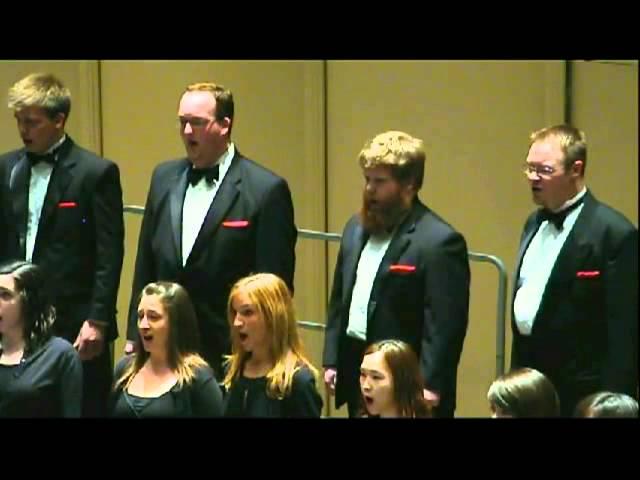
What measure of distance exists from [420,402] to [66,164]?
4.26ft

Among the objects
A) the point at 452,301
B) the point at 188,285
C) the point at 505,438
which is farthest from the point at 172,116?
the point at 505,438

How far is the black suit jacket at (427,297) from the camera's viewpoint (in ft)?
19.7

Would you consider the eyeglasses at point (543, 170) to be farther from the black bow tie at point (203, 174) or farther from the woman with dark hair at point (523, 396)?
the black bow tie at point (203, 174)

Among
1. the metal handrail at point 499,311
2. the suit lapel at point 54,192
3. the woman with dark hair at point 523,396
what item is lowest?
the woman with dark hair at point 523,396

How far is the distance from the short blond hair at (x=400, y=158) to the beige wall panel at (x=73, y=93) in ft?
2.93

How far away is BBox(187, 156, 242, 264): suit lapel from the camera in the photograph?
20.2 ft

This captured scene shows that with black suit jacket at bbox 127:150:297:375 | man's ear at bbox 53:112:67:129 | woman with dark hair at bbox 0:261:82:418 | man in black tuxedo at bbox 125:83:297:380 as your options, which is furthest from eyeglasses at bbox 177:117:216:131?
woman with dark hair at bbox 0:261:82:418

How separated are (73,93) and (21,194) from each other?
0.35 metres

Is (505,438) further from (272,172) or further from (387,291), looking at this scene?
(272,172)

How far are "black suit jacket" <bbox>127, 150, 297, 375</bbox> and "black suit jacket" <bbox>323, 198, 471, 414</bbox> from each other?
0.33 meters

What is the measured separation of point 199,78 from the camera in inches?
251

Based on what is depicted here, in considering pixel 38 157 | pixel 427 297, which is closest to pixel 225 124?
pixel 38 157

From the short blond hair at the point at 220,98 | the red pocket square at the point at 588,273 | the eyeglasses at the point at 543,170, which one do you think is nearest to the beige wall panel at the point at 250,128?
the short blond hair at the point at 220,98

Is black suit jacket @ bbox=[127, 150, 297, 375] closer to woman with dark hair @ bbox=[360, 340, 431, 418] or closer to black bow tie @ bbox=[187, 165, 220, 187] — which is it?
black bow tie @ bbox=[187, 165, 220, 187]
